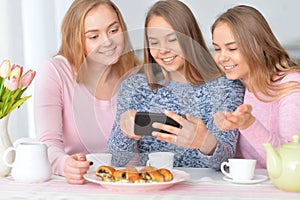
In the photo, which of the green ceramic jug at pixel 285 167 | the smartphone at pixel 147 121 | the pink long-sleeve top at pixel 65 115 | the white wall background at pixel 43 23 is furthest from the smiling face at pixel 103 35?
the white wall background at pixel 43 23

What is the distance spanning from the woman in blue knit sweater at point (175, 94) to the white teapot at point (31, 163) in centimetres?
26

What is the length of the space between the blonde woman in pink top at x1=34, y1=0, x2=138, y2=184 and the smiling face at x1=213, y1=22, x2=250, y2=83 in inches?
11.2

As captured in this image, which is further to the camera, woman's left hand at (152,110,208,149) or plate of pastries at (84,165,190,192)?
woman's left hand at (152,110,208,149)

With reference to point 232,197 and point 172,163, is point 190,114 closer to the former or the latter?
point 172,163

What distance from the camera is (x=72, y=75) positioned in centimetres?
189

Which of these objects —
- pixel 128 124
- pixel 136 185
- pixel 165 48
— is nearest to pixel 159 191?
pixel 136 185

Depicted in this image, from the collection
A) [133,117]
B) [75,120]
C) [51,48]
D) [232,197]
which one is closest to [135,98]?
[133,117]

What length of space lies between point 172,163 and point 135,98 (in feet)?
0.73

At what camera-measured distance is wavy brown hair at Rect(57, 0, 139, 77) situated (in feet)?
5.63

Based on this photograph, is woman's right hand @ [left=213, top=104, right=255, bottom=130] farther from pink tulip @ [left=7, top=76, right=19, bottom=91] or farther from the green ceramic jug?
pink tulip @ [left=7, top=76, right=19, bottom=91]

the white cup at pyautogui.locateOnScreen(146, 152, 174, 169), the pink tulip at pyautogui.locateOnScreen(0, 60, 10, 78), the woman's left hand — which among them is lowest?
the white cup at pyautogui.locateOnScreen(146, 152, 174, 169)

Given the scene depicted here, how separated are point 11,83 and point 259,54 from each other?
0.80 meters

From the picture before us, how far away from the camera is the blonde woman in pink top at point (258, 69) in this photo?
5.74ft

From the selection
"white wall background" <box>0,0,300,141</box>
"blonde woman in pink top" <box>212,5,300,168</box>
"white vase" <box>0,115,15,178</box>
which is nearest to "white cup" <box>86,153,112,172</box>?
"white vase" <box>0,115,15,178</box>
